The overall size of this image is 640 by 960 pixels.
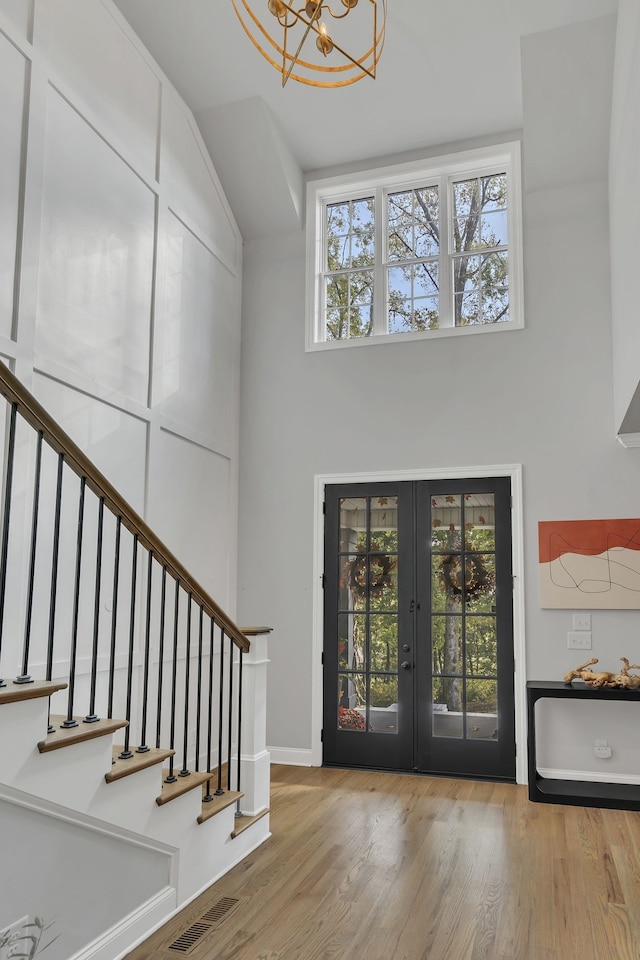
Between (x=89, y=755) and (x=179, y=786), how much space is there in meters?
0.71

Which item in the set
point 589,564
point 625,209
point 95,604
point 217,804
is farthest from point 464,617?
point 95,604

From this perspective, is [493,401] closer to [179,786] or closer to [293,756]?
[293,756]

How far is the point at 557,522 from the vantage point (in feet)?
18.2

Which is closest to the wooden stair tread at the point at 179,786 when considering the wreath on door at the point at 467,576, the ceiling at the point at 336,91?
the wreath on door at the point at 467,576

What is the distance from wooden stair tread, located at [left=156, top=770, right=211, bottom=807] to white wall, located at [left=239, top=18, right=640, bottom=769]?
8.62 feet

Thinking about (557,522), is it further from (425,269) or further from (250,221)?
(250,221)

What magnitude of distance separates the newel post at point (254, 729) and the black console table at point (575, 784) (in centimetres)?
193

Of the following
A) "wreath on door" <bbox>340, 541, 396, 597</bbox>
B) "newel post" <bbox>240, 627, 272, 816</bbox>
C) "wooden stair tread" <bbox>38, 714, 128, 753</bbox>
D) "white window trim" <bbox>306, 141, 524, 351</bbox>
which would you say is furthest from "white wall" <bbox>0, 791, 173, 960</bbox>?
"white window trim" <bbox>306, 141, 524, 351</bbox>

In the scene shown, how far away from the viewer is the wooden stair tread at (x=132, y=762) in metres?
2.79

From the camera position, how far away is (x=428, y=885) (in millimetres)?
3551

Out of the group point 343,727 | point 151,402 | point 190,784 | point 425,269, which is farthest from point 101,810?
point 425,269

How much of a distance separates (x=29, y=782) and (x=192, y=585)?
1.27m

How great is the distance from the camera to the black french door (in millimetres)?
5625

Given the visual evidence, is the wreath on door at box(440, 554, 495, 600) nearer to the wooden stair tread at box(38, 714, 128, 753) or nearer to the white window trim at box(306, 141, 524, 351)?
the white window trim at box(306, 141, 524, 351)
